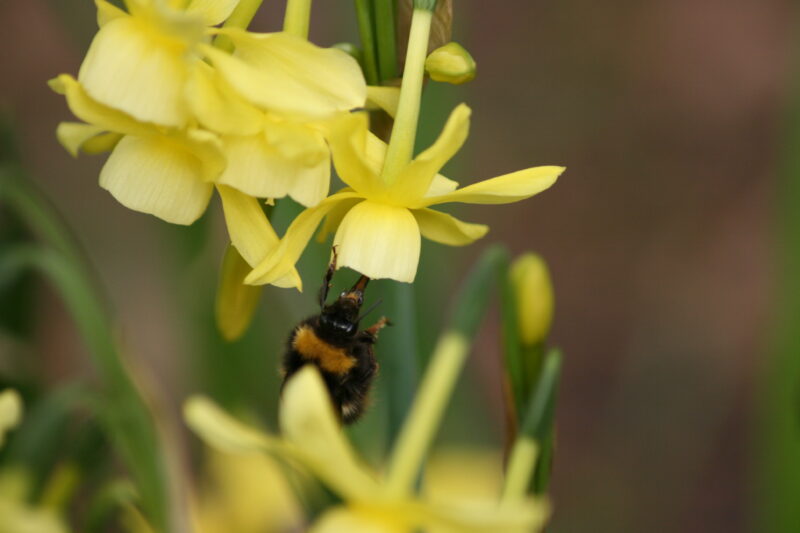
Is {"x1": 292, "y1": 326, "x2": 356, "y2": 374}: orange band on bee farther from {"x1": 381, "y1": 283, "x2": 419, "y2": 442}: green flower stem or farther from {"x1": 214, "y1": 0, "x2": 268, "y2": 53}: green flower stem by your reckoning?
{"x1": 214, "y1": 0, "x2": 268, "y2": 53}: green flower stem

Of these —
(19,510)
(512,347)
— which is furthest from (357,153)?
(19,510)

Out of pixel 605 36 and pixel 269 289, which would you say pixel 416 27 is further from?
pixel 605 36

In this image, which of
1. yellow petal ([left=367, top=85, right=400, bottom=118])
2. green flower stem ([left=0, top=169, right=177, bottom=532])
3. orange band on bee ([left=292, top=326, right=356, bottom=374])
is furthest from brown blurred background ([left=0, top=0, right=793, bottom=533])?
yellow petal ([left=367, top=85, right=400, bottom=118])

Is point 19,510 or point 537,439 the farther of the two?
point 19,510

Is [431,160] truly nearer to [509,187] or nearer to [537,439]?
[509,187]

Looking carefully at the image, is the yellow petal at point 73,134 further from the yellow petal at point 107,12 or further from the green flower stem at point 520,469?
the green flower stem at point 520,469

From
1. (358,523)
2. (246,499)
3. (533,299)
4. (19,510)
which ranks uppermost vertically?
(533,299)

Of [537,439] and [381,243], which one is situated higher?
[381,243]
